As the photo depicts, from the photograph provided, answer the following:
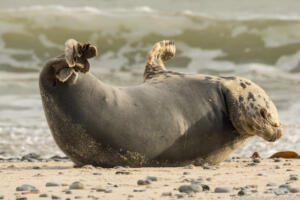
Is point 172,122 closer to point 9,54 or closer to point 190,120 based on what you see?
point 190,120

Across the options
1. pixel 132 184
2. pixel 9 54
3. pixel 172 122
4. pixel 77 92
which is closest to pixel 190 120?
pixel 172 122

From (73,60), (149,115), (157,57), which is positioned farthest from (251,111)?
(73,60)

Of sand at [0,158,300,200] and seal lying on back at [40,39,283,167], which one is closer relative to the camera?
sand at [0,158,300,200]

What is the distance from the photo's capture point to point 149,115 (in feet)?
15.0

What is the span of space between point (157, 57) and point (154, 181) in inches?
97.8

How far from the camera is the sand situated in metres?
3.09

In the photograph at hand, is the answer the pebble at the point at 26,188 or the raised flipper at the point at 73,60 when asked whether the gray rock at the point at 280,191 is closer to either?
the pebble at the point at 26,188

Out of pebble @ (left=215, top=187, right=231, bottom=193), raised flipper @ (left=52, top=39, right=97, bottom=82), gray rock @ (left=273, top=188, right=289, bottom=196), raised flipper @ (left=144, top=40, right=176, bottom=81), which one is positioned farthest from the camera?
raised flipper @ (left=144, top=40, right=176, bottom=81)

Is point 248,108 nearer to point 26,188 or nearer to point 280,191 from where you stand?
point 280,191

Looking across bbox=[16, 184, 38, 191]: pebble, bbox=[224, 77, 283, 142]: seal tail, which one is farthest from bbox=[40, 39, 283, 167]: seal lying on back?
bbox=[16, 184, 38, 191]: pebble

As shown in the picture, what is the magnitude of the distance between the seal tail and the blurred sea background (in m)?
7.50

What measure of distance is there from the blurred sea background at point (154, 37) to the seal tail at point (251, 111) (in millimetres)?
7503

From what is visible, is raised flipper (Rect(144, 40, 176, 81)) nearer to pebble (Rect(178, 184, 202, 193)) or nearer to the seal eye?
the seal eye

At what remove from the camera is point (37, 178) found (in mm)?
3898
